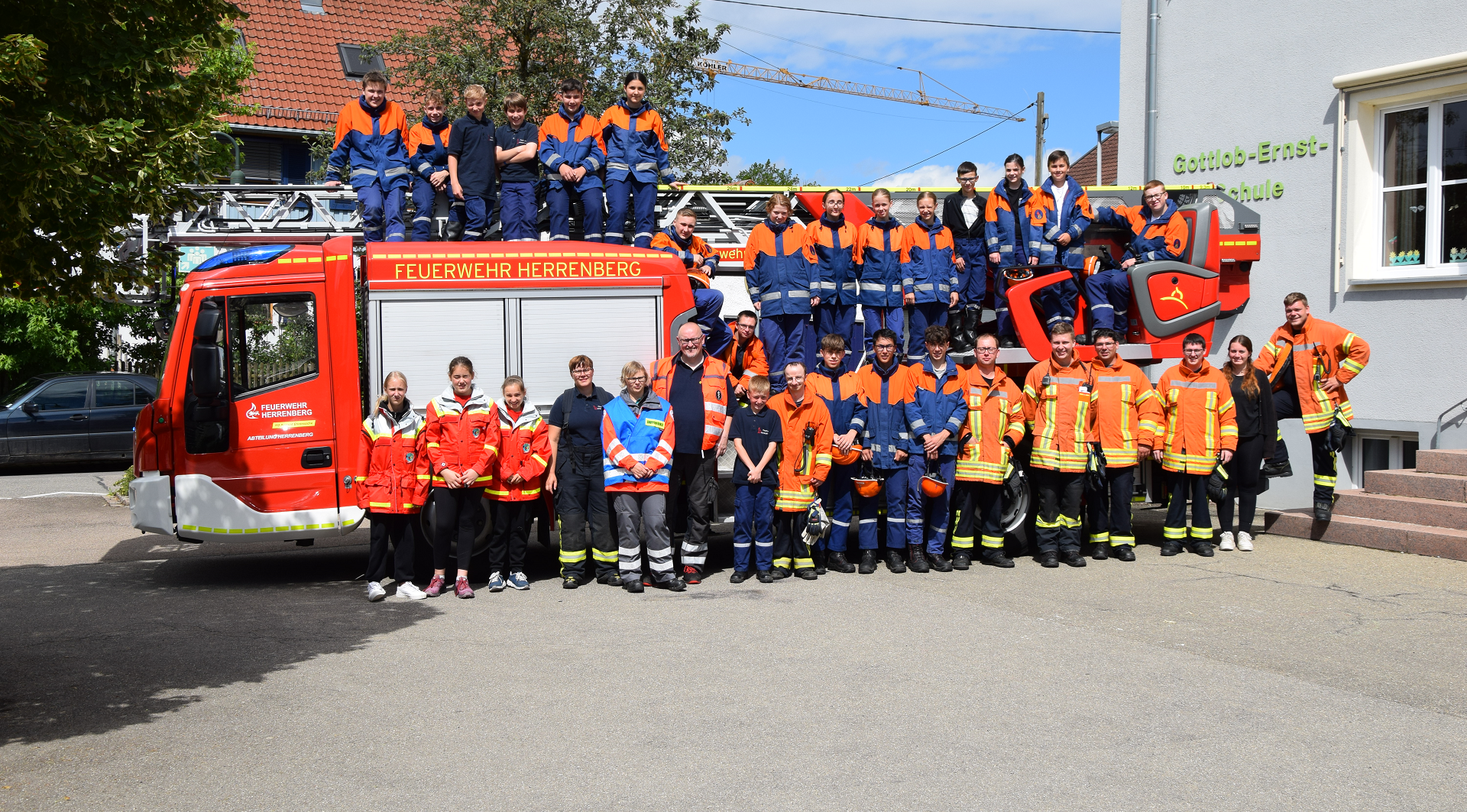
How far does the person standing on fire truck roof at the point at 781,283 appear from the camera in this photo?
31.8 feet

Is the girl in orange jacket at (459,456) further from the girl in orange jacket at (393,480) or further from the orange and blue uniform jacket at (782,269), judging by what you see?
the orange and blue uniform jacket at (782,269)

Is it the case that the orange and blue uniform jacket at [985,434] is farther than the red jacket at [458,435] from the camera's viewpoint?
Yes

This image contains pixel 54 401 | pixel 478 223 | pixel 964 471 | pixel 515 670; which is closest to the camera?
pixel 515 670

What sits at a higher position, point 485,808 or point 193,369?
point 193,369

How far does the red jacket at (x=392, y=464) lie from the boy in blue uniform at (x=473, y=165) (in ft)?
7.62

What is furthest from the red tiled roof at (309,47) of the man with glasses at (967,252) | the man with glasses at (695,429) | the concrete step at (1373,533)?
the concrete step at (1373,533)

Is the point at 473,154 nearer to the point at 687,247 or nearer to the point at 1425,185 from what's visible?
the point at 687,247

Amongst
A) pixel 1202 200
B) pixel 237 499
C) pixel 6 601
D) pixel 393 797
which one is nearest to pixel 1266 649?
pixel 393 797

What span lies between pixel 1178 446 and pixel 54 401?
53.3 feet

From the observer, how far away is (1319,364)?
397 inches

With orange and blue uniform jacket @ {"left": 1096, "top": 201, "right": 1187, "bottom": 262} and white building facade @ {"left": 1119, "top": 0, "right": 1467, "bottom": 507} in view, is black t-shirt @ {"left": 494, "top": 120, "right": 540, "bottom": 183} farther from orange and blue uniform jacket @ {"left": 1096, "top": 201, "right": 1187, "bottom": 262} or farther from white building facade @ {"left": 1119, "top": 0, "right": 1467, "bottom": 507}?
white building facade @ {"left": 1119, "top": 0, "right": 1467, "bottom": 507}

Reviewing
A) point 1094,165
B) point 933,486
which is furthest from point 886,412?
point 1094,165

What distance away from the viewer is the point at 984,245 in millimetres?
10531

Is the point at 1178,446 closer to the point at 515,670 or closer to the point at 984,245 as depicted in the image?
the point at 984,245
